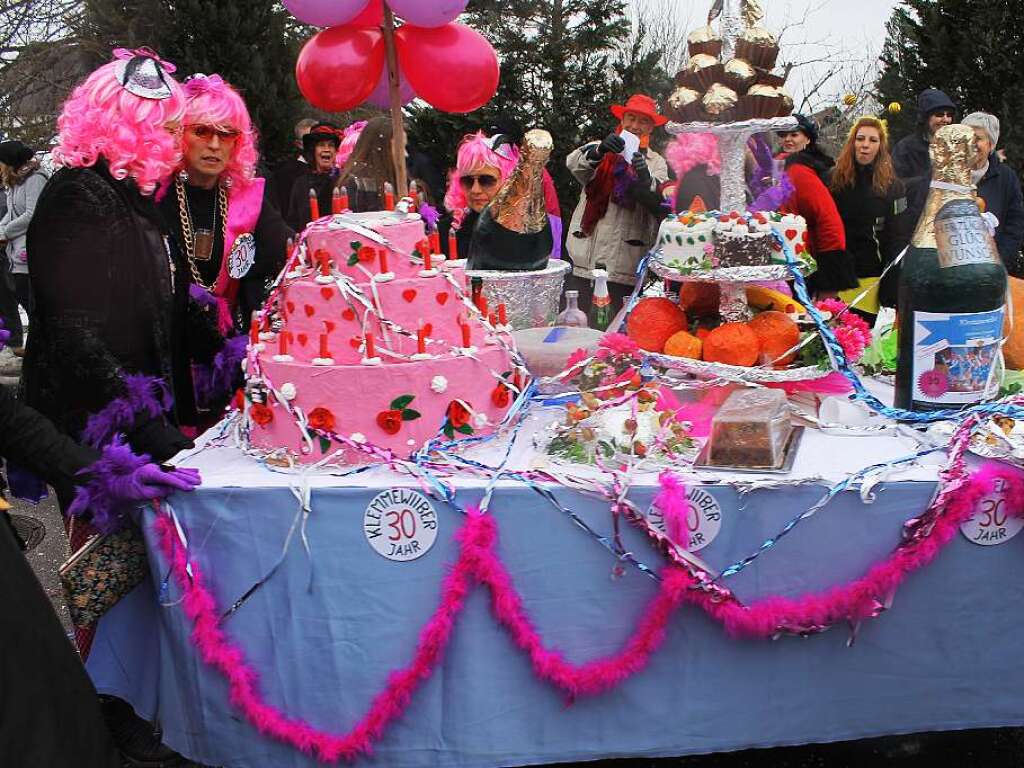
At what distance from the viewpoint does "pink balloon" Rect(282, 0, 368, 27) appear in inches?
126

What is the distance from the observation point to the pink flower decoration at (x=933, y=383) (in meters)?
2.17

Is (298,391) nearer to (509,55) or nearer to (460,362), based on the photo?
(460,362)

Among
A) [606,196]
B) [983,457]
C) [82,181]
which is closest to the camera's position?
[983,457]

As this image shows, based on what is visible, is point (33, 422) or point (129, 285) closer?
point (33, 422)

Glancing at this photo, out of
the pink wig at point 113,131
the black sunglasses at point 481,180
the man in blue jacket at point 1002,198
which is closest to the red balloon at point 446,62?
the black sunglasses at point 481,180

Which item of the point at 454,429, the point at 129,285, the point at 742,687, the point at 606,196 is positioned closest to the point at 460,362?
the point at 454,429

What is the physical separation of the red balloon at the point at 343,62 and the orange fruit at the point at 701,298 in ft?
5.65

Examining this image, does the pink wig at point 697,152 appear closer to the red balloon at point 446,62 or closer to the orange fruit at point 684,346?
the orange fruit at point 684,346

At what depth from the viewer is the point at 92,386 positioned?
2.08 m

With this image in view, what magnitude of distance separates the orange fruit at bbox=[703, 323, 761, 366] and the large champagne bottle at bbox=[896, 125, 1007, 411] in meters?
0.35

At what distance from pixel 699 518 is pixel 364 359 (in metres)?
0.78

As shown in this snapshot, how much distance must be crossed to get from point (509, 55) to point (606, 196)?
5.29 metres

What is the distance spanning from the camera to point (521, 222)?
306 centimetres

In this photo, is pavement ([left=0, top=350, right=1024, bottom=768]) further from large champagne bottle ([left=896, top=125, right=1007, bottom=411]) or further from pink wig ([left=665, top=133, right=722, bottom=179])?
pink wig ([left=665, top=133, right=722, bottom=179])
